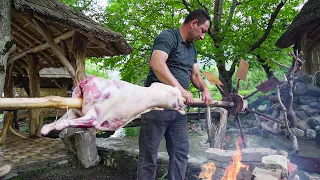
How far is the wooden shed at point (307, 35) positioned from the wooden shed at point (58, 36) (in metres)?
7.60

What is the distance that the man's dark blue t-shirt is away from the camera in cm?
280

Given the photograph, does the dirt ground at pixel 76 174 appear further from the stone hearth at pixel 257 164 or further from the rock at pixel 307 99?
the rock at pixel 307 99

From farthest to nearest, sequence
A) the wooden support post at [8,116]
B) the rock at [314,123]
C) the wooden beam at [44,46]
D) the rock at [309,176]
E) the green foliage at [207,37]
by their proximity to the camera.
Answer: the green foliage at [207,37] → the rock at [314,123] → the wooden support post at [8,116] → the wooden beam at [44,46] → the rock at [309,176]

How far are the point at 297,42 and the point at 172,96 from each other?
39.6 feet

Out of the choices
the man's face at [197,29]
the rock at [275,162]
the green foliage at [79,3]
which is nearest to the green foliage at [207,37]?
the green foliage at [79,3]

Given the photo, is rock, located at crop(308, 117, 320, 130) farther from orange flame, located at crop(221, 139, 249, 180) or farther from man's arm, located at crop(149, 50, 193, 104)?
man's arm, located at crop(149, 50, 193, 104)

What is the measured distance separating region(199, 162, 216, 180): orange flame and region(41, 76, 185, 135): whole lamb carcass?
213 cm

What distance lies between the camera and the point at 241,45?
30.6 feet

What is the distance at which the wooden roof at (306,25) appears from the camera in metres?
9.38

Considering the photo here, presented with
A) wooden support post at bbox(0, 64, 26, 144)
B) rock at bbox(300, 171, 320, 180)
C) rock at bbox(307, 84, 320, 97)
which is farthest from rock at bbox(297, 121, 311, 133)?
wooden support post at bbox(0, 64, 26, 144)

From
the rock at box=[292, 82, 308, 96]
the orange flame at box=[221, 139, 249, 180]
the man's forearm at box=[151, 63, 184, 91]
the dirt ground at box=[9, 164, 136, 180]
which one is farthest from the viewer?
the rock at box=[292, 82, 308, 96]

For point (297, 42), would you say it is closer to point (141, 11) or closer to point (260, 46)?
point (260, 46)

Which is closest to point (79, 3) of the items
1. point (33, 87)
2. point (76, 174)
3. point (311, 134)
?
point (33, 87)

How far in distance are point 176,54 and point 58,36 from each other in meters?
4.01
